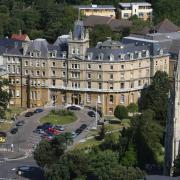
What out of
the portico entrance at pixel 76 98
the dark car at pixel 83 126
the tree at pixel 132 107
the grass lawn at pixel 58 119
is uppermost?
the portico entrance at pixel 76 98

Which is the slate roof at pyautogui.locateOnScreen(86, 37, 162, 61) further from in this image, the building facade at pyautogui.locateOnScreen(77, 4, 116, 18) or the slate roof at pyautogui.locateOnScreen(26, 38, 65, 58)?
the building facade at pyautogui.locateOnScreen(77, 4, 116, 18)

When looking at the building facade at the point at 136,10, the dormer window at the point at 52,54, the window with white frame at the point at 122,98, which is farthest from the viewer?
the building facade at the point at 136,10

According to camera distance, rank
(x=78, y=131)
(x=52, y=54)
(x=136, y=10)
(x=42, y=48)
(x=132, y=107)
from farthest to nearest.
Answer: (x=136, y=10) → (x=42, y=48) → (x=52, y=54) → (x=132, y=107) → (x=78, y=131)

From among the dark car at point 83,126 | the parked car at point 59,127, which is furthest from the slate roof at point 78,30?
the parked car at point 59,127

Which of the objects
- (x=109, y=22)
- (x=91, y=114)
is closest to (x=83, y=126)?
(x=91, y=114)

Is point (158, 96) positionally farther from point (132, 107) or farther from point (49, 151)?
point (49, 151)

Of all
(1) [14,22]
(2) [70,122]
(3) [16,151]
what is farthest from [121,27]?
(3) [16,151]

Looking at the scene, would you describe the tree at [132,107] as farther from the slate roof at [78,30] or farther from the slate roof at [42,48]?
the slate roof at [42,48]
